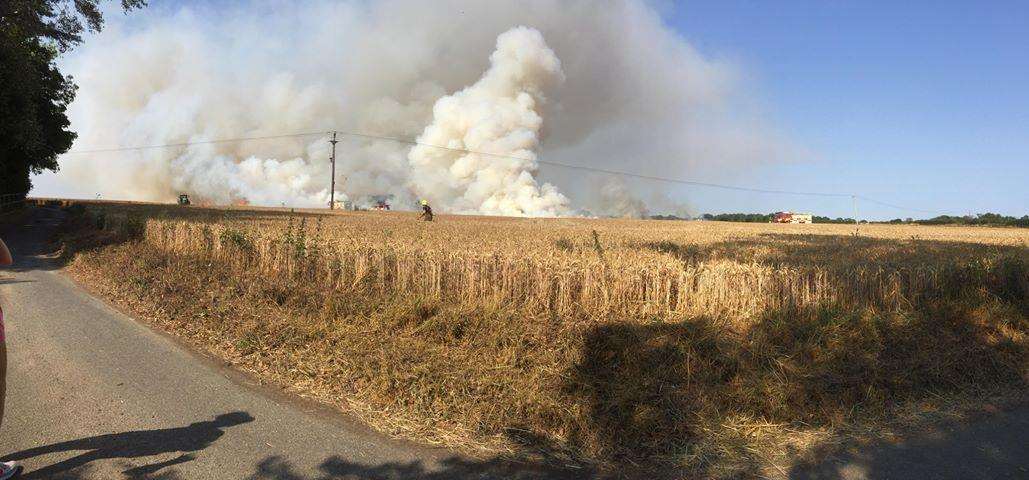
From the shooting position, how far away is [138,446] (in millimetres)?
4379

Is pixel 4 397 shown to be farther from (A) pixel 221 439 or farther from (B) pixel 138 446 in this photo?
(A) pixel 221 439

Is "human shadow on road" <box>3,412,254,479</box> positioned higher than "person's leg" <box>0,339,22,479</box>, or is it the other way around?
"person's leg" <box>0,339,22,479</box>

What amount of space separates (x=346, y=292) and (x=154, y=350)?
2514 mm

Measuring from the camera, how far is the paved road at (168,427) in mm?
4125

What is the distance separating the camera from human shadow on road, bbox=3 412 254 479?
4.03 meters

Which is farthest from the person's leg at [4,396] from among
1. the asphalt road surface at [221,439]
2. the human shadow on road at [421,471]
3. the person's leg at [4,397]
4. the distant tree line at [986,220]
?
the distant tree line at [986,220]

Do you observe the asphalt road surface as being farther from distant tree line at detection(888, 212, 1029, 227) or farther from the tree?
distant tree line at detection(888, 212, 1029, 227)

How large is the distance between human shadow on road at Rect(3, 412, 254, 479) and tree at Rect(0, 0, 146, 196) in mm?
18524

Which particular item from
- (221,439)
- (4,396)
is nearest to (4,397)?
(4,396)

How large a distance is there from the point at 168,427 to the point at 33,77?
24.0m

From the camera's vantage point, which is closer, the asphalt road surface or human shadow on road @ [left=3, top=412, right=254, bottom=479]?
human shadow on road @ [left=3, top=412, right=254, bottom=479]

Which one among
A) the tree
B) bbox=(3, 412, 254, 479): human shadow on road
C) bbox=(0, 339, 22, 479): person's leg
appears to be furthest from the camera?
the tree

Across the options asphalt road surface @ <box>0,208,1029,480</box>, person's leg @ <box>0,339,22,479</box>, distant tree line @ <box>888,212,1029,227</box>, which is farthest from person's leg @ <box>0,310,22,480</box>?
distant tree line @ <box>888,212,1029,227</box>

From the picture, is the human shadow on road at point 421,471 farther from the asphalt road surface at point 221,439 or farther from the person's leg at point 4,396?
the person's leg at point 4,396
